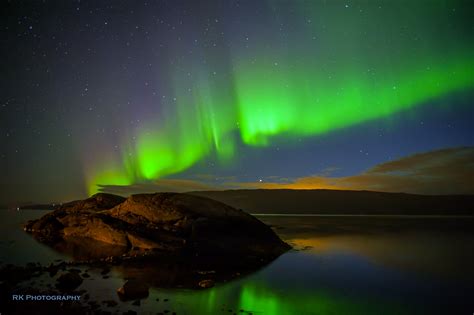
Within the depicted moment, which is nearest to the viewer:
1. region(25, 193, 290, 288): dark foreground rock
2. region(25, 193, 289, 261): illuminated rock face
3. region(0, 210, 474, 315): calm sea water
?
region(0, 210, 474, 315): calm sea water

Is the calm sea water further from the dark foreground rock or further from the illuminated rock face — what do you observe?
the illuminated rock face

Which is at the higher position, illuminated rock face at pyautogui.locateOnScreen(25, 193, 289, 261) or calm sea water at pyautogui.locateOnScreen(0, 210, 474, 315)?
illuminated rock face at pyautogui.locateOnScreen(25, 193, 289, 261)

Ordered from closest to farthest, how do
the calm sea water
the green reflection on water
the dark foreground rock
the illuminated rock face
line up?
the green reflection on water < the calm sea water < the dark foreground rock < the illuminated rock face

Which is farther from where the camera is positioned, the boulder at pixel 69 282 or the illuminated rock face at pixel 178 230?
the illuminated rock face at pixel 178 230

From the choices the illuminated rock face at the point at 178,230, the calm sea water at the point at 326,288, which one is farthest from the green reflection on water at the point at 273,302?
the illuminated rock face at the point at 178,230

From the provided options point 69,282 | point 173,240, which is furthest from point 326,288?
point 69,282

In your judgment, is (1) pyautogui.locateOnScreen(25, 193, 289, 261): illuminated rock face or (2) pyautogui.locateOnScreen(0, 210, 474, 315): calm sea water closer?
(2) pyautogui.locateOnScreen(0, 210, 474, 315): calm sea water

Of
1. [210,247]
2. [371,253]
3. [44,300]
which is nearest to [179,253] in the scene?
[210,247]

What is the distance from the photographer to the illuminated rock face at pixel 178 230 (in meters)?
28.3

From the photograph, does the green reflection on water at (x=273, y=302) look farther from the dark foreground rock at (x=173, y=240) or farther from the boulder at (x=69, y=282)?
the boulder at (x=69, y=282)

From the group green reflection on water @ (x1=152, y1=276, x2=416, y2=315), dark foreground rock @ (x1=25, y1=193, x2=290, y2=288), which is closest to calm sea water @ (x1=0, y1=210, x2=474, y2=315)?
green reflection on water @ (x1=152, y1=276, x2=416, y2=315)

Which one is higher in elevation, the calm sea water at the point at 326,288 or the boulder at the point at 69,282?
the boulder at the point at 69,282

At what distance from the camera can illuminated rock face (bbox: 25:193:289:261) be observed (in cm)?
2828

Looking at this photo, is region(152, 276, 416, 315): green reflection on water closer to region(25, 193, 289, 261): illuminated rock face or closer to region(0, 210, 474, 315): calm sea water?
region(0, 210, 474, 315): calm sea water
